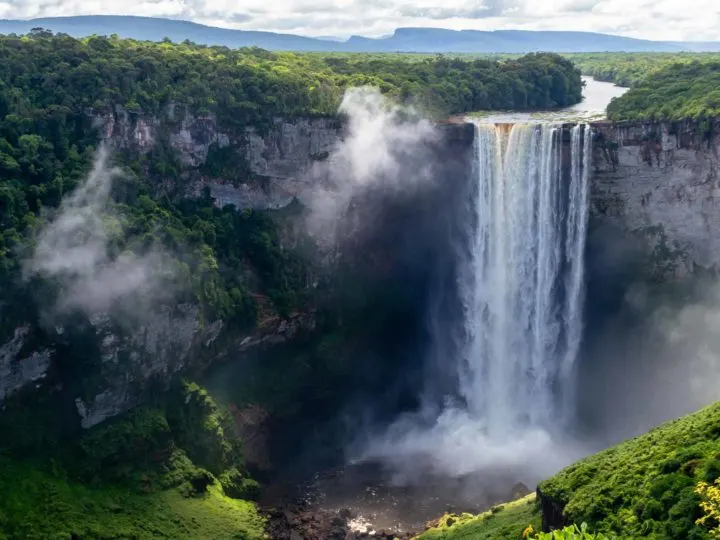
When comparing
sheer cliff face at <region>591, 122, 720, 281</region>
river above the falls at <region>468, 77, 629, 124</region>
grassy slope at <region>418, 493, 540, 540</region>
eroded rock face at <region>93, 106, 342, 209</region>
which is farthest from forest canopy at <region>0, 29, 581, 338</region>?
grassy slope at <region>418, 493, 540, 540</region>

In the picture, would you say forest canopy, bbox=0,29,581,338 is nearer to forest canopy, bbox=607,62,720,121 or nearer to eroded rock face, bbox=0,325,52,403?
eroded rock face, bbox=0,325,52,403

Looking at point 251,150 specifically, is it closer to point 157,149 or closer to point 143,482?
point 157,149

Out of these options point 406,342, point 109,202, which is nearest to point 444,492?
point 406,342

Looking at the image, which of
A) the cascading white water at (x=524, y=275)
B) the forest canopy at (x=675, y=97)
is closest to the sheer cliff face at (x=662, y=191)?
the forest canopy at (x=675, y=97)

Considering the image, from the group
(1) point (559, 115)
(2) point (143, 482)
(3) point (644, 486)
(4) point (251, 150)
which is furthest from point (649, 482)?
A: (1) point (559, 115)

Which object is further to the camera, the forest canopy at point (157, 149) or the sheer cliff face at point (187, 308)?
the forest canopy at point (157, 149)

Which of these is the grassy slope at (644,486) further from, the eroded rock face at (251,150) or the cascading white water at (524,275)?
the eroded rock face at (251,150)
